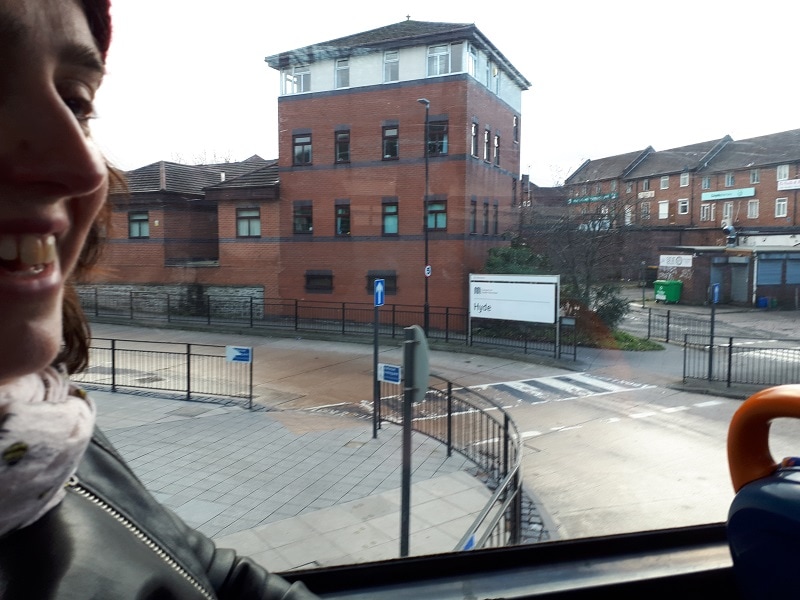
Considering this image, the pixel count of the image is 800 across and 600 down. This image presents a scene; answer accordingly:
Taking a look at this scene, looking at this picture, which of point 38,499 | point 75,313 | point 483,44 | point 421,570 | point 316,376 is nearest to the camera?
point 38,499

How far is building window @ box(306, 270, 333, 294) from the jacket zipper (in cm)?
299

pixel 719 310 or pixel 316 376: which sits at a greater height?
pixel 719 310

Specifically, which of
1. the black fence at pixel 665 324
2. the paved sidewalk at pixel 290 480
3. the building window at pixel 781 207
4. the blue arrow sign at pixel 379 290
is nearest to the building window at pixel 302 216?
the blue arrow sign at pixel 379 290

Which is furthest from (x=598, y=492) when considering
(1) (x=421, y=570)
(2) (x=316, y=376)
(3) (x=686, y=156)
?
(2) (x=316, y=376)

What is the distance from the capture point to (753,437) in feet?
3.84

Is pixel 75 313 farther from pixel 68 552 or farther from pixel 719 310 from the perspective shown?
pixel 719 310

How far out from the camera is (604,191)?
2.66 metres

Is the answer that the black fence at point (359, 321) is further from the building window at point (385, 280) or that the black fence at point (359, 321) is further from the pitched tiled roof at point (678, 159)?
the pitched tiled roof at point (678, 159)

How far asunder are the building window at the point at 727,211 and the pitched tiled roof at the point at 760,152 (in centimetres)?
12

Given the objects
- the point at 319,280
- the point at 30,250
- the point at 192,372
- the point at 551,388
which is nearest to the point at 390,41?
the point at 319,280

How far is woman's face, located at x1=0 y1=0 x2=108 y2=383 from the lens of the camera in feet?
1.62

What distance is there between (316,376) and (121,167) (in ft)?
17.3

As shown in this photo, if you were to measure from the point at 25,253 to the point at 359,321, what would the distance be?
464 cm

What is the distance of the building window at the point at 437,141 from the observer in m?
3.91
